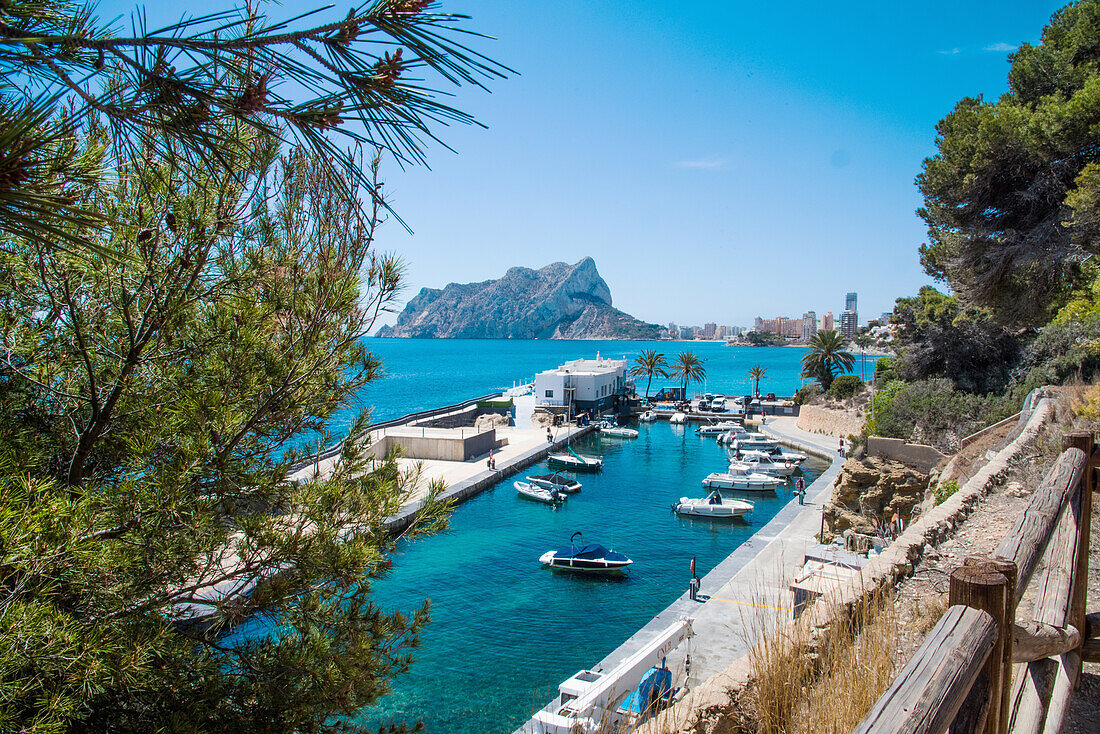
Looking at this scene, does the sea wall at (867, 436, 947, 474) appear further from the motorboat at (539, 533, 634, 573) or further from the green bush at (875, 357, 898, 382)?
the green bush at (875, 357, 898, 382)

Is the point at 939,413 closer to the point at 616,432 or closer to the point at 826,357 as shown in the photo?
the point at 616,432

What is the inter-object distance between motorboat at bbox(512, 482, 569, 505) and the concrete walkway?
8424 millimetres

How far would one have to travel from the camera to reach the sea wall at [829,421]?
1358 inches

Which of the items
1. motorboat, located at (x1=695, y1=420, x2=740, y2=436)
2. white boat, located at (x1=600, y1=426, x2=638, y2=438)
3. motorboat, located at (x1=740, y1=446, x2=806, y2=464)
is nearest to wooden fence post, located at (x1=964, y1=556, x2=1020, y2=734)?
motorboat, located at (x1=740, y1=446, x2=806, y2=464)

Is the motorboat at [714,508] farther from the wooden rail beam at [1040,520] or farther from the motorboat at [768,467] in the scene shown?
the wooden rail beam at [1040,520]

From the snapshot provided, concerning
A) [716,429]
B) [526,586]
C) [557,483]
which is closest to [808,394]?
[716,429]

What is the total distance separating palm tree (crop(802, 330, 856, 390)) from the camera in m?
42.8

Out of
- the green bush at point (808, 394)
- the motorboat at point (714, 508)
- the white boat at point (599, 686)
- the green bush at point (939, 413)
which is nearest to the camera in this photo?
the white boat at point (599, 686)

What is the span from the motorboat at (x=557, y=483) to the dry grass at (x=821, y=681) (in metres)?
22.9

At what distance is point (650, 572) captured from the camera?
1794 cm

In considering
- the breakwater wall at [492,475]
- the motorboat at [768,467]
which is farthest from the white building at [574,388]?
the motorboat at [768,467]

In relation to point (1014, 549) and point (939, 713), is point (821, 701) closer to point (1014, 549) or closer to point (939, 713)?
point (1014, 549)

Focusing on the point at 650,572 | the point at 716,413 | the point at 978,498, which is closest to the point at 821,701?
the point at 978,498

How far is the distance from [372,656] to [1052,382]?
1789 cm
